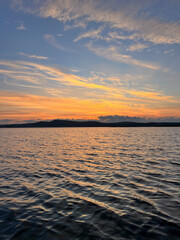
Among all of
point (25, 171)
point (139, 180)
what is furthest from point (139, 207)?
point (25, 171)

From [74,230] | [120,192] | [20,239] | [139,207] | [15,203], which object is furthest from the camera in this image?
[120,192]

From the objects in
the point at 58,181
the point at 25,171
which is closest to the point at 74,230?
the point at 58,181

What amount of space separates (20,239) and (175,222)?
7.60 m

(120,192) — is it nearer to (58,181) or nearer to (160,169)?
(58,181)

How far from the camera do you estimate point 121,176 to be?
16984mm

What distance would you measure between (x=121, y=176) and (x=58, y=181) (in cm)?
628

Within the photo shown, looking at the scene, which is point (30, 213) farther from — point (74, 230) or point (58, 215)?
point (74, 230)

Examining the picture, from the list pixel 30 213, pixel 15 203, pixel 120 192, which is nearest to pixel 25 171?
pixel 15 203

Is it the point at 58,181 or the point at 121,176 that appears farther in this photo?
the point at 121,176

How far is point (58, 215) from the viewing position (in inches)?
380

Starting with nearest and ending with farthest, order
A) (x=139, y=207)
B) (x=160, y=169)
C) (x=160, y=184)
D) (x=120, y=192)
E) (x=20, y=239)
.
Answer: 1. (x=20, y=239)
2. (x=139, y=207)
3. (x=120, y=192)
4. (x=160, y=184)
5. (x=160, y=169)

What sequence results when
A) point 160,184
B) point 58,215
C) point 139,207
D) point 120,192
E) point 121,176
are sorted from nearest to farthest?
1. point 58,215
2. point 139,207
3. point 120,192
4. point 160,184
5. point 121,176

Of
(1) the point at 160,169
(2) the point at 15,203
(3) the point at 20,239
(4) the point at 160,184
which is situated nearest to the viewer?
(3) the point at 20,239

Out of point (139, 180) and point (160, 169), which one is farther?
point (160, 169)
